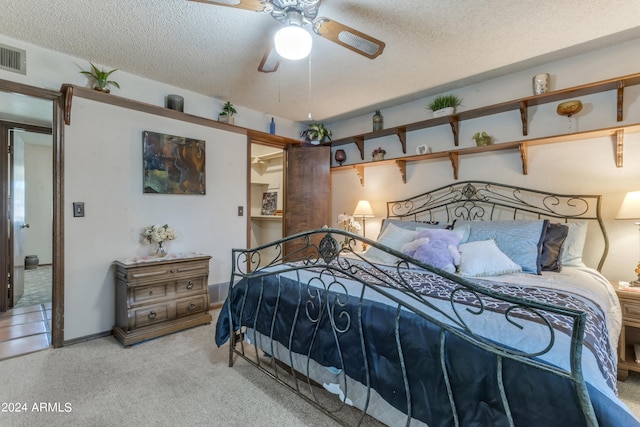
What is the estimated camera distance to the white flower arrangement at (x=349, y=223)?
4.00m

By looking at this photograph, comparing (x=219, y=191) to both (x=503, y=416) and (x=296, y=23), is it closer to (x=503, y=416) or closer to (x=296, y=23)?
(x=296, y=23)

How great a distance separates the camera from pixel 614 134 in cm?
247

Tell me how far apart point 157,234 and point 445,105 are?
3.39m

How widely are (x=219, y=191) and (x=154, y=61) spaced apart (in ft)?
4.98

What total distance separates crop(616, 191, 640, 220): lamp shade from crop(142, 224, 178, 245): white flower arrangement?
3.94 meters

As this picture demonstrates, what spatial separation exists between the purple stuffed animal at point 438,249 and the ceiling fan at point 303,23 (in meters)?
1.45

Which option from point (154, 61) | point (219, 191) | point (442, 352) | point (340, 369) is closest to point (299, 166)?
point (219, 191)

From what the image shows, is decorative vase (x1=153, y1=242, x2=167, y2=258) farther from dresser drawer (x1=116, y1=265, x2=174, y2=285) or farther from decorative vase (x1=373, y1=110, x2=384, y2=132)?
decorative vase (x1=373, y1=110, x2=384, y2=132)

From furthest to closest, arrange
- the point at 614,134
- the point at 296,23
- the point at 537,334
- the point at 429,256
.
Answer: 1. the point at 614,134
2. the point at 429,256
3. the point at 296,23
4. the point at 537,334

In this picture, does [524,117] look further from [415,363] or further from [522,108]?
[415,363]

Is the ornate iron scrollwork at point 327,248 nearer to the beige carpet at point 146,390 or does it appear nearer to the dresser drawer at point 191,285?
the beige carpet at point 146,390

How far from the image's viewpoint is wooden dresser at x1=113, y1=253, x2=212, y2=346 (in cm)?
265

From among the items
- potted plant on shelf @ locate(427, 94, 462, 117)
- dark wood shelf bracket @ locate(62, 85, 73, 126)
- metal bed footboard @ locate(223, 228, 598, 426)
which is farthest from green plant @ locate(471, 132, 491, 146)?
dark wood shelf bracket @ locate(62, 85, 73, 126)

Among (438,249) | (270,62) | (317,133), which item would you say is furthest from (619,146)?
(317,133)
